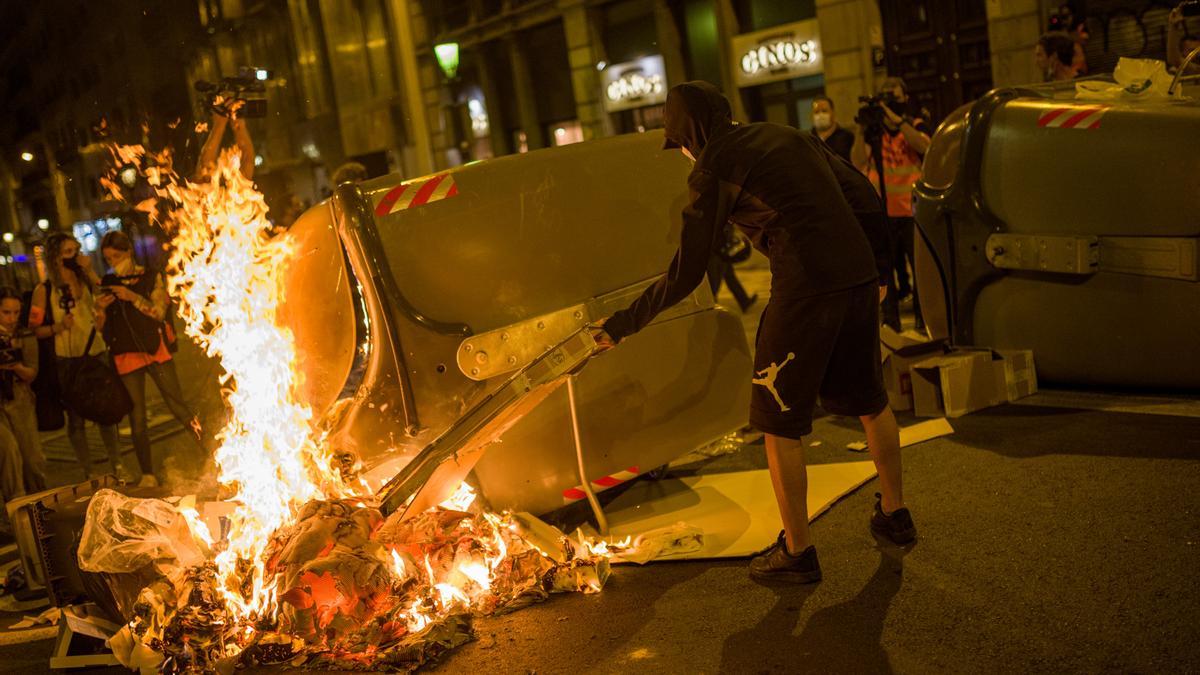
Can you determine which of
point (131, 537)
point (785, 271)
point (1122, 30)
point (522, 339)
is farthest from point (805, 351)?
point (1122, 30)

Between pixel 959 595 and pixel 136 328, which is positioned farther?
pixel 136 328

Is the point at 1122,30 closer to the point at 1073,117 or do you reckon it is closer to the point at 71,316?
the point at 1073,117

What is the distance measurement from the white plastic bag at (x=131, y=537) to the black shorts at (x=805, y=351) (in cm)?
261

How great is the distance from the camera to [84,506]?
510 cm

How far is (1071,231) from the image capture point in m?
5.75

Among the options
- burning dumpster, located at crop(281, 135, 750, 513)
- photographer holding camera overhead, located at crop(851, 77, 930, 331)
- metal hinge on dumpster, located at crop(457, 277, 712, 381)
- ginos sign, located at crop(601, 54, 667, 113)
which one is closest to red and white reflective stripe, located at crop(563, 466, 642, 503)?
burning dumpster, located at crop(281, 135, 750, 513)

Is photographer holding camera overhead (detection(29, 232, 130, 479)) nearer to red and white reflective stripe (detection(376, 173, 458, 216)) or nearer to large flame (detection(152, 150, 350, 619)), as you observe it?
large flame (detection(152, 150, 350, 619))

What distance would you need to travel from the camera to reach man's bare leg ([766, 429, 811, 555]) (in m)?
4.13

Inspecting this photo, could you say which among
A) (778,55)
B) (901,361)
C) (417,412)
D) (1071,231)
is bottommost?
(901,361)

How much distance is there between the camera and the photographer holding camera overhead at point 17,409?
6957mm

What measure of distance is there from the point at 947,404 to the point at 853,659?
9.14 feet

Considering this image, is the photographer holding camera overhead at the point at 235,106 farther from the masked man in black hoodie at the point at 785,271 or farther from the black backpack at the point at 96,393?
the masked man in black hoodie at the point at 785,271

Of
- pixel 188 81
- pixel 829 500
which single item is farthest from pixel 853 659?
pixel 188 81

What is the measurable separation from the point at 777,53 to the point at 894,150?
9.84 meters
